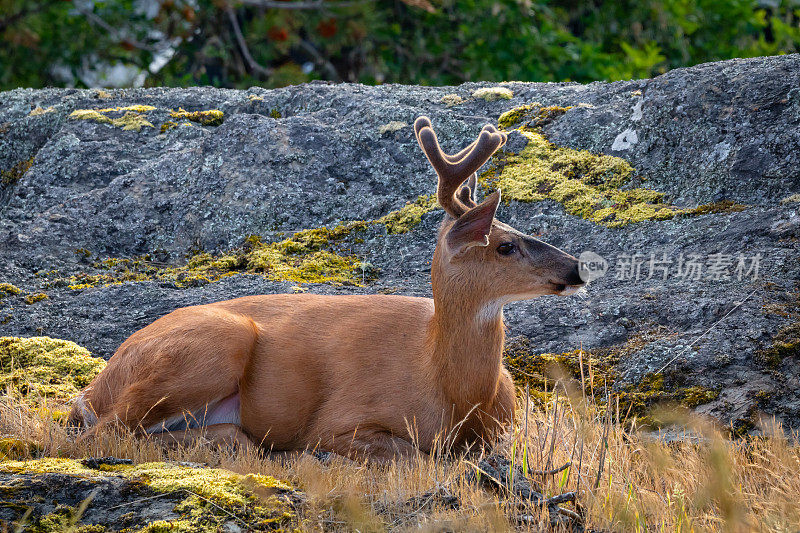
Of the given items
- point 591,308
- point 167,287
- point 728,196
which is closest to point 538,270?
point 591,308

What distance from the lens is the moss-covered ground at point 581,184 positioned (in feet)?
20.7

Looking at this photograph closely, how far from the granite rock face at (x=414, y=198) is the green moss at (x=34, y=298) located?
61 millimetres

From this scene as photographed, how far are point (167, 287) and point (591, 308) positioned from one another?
299cm

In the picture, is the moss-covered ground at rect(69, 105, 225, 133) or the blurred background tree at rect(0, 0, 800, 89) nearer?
the moss-covered ground at rect(69, 105, 225, 133)

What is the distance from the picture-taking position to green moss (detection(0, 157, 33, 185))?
7887 mm

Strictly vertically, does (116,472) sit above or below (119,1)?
below

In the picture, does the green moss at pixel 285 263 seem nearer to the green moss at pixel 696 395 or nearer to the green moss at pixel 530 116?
the green moss at pixel 530 116

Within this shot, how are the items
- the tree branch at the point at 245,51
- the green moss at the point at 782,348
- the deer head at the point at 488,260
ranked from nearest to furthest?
1. the deer head at the point at 488,260
2. the green moss at the point at 782,348
3. the tree branch at the point at 245,51

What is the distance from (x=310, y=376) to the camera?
524 cm

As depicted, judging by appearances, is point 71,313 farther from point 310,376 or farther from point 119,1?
point 119,1

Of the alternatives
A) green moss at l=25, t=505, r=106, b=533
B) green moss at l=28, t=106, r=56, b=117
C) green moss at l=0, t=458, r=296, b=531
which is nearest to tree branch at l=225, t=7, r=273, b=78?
green moss at l=28, t=106, r=56, b=117

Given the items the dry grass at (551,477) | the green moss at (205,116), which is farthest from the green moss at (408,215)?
the dry grass at (551,477)

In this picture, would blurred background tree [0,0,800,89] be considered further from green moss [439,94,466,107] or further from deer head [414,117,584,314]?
deer head [414,117,584,314]

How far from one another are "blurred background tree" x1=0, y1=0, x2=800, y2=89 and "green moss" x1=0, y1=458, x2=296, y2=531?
9.98m
